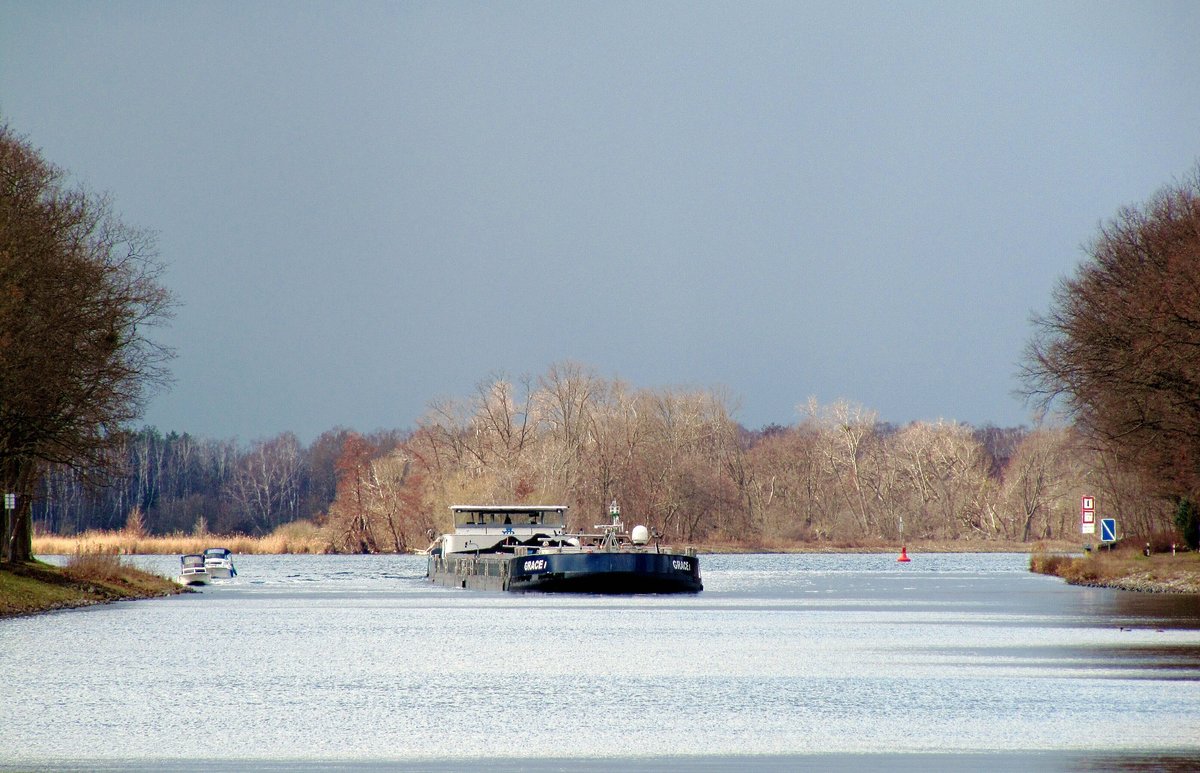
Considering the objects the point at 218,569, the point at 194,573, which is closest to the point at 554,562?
the point at 194,573

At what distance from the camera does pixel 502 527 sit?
3568 inches

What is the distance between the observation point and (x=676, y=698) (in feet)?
75.3

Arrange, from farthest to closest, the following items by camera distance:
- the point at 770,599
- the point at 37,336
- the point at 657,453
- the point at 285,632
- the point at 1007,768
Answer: the point at 657,453
the point at 770,599
the point at 37,336
the point at 285,632
the point at 1007,768

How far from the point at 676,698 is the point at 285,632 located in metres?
18.6

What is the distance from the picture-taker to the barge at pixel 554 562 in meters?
70.1

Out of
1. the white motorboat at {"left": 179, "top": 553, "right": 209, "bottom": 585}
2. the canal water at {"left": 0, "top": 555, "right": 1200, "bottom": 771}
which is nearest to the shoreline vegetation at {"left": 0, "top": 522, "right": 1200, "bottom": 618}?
the canal water at {"left": 0, "top": 555, "right": 1200, "bottom": 771}

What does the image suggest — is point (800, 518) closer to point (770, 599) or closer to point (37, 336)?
point (770, 599)

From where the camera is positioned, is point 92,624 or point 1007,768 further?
point 92,624

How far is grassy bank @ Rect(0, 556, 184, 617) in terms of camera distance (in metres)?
47.3

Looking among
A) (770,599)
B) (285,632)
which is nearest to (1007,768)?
(285,632)

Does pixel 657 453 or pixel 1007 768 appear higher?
pixel 657 453

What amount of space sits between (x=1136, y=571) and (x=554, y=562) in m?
24.5

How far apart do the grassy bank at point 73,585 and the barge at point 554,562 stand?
1560 centimetres

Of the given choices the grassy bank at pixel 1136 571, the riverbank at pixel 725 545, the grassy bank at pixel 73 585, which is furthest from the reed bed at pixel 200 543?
the grassy bank at pixel 1136 571
